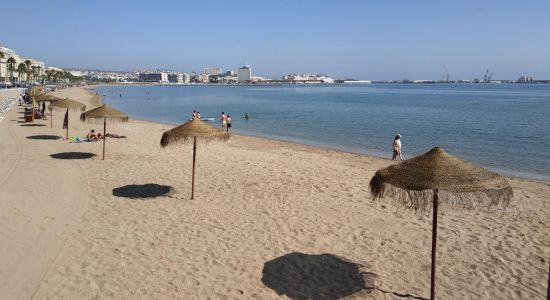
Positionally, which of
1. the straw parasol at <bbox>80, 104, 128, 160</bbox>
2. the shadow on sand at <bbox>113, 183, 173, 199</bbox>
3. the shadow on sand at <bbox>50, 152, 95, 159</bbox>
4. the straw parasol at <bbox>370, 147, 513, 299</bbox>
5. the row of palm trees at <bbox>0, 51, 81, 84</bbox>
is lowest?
the shadow on sand at <bbox>113, 183, 173, 199</bbox>

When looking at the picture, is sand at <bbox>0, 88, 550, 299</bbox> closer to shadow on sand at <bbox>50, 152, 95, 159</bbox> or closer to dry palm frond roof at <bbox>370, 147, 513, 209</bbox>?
dry palm frond roof at <bbox>370, 147, 513, 209</bbox>

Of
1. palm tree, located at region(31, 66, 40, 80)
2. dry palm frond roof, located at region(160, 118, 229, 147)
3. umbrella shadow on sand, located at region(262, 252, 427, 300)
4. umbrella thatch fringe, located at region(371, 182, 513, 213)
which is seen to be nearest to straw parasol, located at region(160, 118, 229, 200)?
dry palm frond roof, located at region(160, 118, 229, 147)

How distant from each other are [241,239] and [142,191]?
→ 12.9 ft

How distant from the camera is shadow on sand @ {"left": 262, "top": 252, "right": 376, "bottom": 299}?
5.99 metres

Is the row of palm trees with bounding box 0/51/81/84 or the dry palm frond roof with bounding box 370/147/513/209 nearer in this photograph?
the dry palm frond roof with bounding box 370/147/513/209

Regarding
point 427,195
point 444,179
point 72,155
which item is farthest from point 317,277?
point 72,155

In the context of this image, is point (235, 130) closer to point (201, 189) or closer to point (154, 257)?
point (201, 189)

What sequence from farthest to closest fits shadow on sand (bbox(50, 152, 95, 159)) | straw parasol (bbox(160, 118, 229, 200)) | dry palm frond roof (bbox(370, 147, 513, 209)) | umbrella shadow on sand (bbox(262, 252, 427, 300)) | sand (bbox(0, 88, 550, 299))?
shadow on sand (bbox(50, 152, 95, 159)) < straw parasol (bbox(160, 118, 229, 200)) < sand (bbox(0, 88, 550, 299)) < umbrella shadow on sand (bbox(262, 252, 427, 300)) < dry palm frond roof (bbox(370, 147, 513, 209))

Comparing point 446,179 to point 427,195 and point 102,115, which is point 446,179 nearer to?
point 427,195

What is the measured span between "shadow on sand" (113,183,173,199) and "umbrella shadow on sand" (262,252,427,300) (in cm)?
457

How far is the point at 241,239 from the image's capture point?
778 centimetres

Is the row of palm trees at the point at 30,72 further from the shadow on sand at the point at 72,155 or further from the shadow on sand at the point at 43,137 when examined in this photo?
the shadow on sand at the point at 72,155

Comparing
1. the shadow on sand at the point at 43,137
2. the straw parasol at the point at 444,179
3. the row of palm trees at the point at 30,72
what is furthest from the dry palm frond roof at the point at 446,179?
the row of palm trees at the point at 30,72

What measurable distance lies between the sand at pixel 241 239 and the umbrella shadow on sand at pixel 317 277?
0.03 meters
